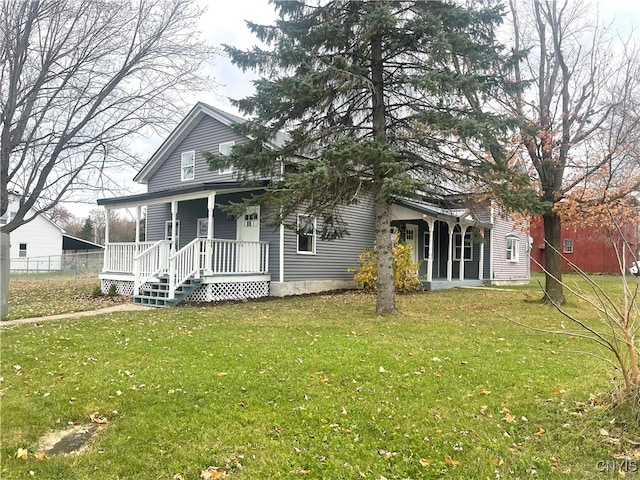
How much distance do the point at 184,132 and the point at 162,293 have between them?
24.0 feet

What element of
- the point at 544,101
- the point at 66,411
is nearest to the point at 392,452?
the point at 66,411

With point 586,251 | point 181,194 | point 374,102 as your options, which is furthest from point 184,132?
point 586,251

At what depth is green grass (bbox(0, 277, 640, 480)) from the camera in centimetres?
333

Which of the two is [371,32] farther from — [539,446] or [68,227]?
[68,227]

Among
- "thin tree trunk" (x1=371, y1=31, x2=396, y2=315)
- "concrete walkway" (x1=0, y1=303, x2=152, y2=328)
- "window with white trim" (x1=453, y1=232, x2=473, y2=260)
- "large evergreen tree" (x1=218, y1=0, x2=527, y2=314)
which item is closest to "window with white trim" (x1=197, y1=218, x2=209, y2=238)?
"concrete walkway" (x1=0, y1=303, x2=152, y2=328)

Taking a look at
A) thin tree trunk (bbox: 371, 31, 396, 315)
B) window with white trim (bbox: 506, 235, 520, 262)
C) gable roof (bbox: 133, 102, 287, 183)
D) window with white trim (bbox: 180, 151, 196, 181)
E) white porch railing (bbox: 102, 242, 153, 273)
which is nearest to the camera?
thin tree trunk (bbox: 371, 31, 396, 315)

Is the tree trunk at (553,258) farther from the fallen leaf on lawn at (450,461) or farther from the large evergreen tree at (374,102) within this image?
the fallen leaf on lawn at (450,461)

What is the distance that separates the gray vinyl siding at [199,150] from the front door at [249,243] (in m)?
1.73

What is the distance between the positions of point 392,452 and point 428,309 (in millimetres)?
8486

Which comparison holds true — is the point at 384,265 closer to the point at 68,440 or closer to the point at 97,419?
the point at 97,419

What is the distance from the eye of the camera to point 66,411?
4.34m

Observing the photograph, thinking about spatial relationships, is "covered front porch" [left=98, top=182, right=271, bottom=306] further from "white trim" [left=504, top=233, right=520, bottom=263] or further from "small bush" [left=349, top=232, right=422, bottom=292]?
"white trim" [left=504, top=233, right=520, bottom=263]

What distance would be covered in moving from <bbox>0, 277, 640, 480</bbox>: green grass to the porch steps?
432 centimetres

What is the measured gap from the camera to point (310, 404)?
4.44m
